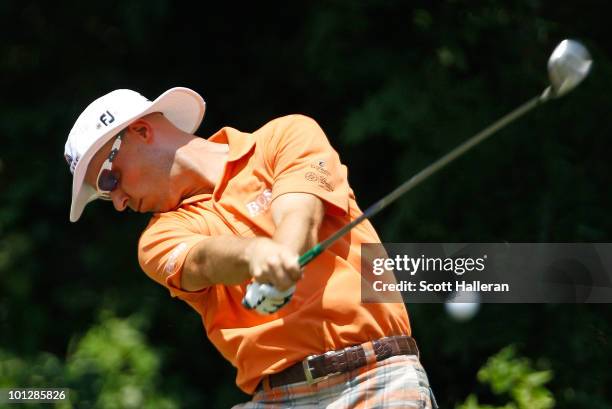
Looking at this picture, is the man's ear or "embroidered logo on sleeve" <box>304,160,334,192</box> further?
the man's ear

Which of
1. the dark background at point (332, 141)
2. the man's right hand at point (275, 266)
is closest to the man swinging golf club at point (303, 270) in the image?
the man's right hand at point (275, 266)

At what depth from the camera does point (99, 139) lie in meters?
2.96

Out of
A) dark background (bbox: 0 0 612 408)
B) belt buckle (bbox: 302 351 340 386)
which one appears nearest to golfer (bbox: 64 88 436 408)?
belt buckle (bbox: 302 351 340 386)

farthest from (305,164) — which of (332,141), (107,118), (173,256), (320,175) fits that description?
(332,141)

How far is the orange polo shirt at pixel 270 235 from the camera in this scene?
2.70 meters

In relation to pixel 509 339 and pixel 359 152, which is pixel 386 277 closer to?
pixel 509 339

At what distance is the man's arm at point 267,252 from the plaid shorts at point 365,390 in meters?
0.33

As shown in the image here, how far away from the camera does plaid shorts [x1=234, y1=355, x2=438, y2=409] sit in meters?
2.70

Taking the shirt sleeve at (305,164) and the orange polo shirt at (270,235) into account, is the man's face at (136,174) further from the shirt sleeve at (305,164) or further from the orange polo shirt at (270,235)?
the shirt sleeve at (305,164)

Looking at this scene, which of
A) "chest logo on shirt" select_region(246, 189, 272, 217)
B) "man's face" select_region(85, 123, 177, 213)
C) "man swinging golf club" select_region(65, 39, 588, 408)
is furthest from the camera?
"man's face" select_region(85, 123, 177, 213)

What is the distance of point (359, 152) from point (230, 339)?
9.46ft

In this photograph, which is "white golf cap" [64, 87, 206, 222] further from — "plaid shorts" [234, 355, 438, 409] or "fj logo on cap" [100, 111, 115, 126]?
"plaid shorts" [234, 355, 438, 409]

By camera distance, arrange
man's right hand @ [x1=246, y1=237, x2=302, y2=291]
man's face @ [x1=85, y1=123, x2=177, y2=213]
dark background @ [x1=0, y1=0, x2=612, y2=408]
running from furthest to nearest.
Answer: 1. dark background @ [x1=0, y1=0, x2=612, y2=408]
2. man's face @ [x1=85, y1=123, x2=177, y2=213]
3. man's right hand @ [x1=246, y1=237, x2=302, y2=291]

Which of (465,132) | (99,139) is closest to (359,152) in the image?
(465,132)
